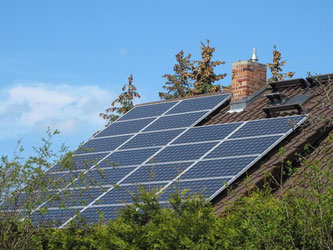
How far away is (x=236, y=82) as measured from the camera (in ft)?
74.4

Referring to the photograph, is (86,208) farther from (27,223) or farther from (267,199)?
(267,199)

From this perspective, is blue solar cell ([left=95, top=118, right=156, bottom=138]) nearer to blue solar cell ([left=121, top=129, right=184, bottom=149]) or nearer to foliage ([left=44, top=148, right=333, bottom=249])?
blue solar cell ([left=121, top=129, right=184, bottom=149])

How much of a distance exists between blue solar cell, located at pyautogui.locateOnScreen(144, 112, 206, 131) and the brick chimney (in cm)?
119

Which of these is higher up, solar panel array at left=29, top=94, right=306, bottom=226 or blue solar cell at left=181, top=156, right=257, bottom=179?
solar panel array at left=29, top=94, right=306, bottom=226

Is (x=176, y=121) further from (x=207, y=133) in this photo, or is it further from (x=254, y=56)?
(x=254, y=56)

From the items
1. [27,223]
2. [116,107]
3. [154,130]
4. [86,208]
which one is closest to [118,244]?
[27,223]

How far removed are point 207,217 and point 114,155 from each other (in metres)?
7.42

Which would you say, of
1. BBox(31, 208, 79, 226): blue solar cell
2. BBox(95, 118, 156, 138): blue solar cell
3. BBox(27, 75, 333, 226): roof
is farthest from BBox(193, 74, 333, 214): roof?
BBox(31, 208, 79, 226): blue solar cell

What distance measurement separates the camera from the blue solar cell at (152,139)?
20483 mm

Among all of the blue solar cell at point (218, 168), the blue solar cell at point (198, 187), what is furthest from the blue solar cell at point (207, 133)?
the blue solar cell at point (198, 187)

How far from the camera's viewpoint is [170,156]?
1900cm

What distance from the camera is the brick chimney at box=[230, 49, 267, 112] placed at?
2229 centimetres

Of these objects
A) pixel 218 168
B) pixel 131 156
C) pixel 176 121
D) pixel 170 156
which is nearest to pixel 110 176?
pixel 131 156

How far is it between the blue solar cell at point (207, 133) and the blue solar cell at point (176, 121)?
0.89 m
